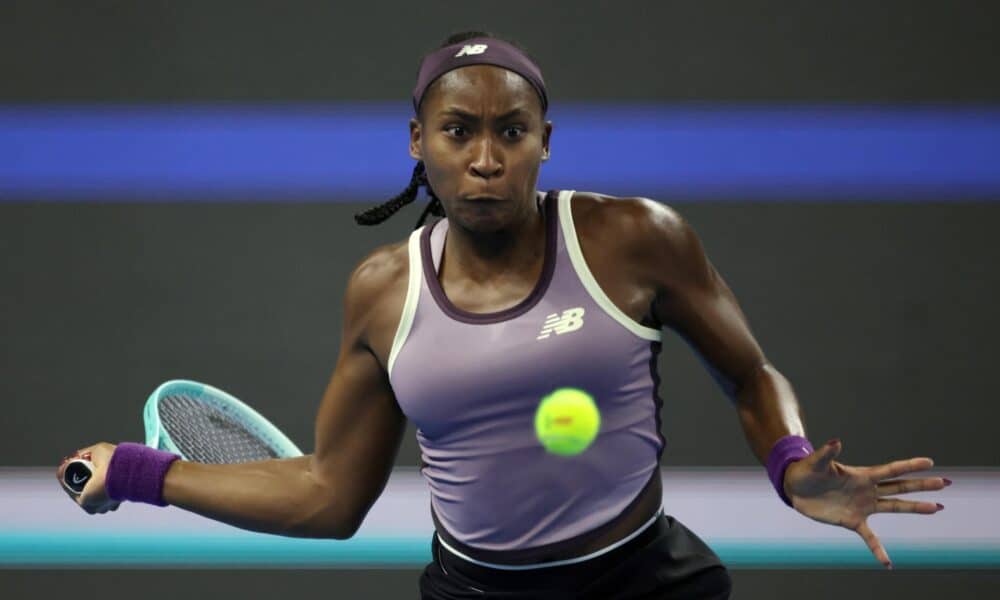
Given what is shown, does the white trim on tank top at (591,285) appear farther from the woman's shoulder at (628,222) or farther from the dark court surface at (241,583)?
the dark court surface at (241,583)

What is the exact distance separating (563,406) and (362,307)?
0.35m

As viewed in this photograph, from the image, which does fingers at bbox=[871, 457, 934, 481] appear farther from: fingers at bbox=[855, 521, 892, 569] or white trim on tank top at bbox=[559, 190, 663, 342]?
white trim on tank top at bbox=[559, 190, 663, 342]

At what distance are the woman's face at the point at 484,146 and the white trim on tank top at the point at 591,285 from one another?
7cm

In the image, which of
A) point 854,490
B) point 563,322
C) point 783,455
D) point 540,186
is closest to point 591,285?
point 563,322

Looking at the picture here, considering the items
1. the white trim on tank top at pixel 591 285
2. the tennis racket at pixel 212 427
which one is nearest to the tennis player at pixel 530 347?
the white trim on tank top at pixel 591 285

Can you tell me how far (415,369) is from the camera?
183 centimetres

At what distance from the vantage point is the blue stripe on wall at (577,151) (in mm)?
3459

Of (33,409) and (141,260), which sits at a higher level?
(141,260)

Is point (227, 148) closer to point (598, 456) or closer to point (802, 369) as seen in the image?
point (802, 369)

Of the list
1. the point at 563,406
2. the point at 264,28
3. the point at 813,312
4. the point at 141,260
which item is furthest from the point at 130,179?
the point at 563,406

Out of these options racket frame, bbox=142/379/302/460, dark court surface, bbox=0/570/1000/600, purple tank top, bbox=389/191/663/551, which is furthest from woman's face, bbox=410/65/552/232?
dark court surface, bbox=0/570/1000/600

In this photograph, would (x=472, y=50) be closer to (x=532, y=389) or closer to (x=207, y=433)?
(x=532, y=389)

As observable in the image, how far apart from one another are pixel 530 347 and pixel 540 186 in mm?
1754

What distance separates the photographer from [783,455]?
5.72 feet
